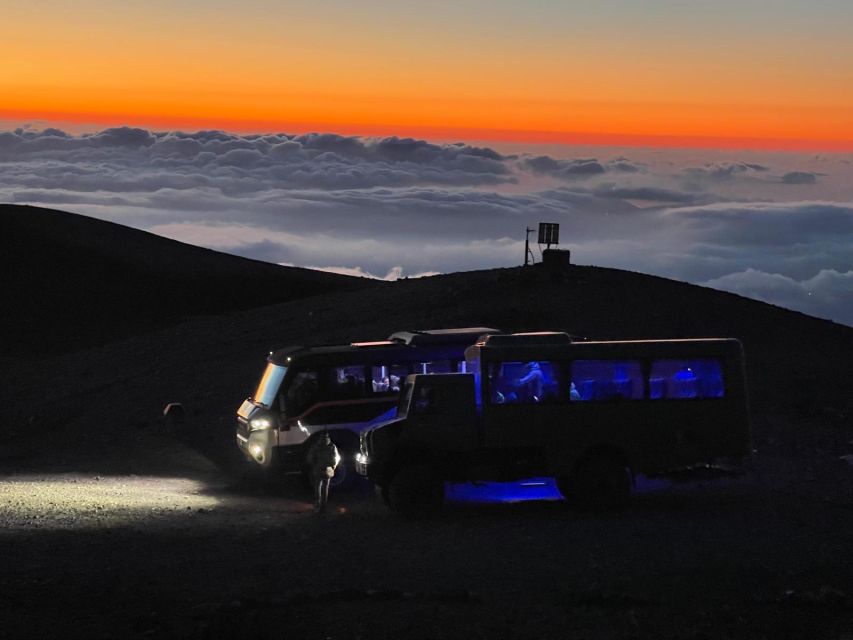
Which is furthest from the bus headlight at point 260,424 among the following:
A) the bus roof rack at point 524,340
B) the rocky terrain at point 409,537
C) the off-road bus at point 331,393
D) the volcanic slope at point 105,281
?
the volcanic slope at point 105,281

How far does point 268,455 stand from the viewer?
25.2 metres

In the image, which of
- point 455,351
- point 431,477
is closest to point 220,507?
point 431,477

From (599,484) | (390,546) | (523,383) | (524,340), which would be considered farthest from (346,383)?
(390,546)

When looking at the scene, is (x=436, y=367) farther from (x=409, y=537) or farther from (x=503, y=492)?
(x=409, y=537)

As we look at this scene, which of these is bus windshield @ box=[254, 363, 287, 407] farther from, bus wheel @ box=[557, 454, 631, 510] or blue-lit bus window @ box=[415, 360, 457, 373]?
bus wheel @ box=[557, 454, 631, 510]

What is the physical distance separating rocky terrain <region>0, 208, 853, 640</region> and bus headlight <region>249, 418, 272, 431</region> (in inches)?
52.3

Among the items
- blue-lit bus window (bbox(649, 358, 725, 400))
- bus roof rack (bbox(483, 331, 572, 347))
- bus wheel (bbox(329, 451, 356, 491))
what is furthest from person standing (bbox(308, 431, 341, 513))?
blue-lit bus window (bbox(649, 358, 725, 400))

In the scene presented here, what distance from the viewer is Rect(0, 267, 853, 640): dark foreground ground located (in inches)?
570

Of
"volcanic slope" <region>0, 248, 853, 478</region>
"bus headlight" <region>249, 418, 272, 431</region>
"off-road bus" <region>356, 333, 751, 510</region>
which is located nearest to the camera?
"off-road bus" <region>356, 333, 751, 510</region>

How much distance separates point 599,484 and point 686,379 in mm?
2462

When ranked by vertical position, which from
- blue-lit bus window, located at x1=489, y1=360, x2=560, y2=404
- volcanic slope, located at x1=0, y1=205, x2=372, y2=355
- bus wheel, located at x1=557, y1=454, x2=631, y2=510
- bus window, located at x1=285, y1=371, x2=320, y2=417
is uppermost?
volcanic slope, located at x1=0, y1=205, x2=372, y2=355

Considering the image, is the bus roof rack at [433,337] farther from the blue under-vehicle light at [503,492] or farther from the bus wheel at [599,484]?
the bus wheel at [599,484]

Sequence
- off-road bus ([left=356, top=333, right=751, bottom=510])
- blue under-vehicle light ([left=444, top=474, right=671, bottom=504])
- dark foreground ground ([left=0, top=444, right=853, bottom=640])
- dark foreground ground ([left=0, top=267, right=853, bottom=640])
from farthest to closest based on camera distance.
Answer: blue under-vehicle light ([left=444, top=474, right=671, bottom=504]) < off-road bus ([left=356, top=333, right=751, bottom=510]) < dark foreground ground ([left=0, top=267, right=853, bottom=640]) < dark foreground ground ([left=0, top=444, right=853, bottom=640])

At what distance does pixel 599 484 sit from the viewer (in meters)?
21.8
